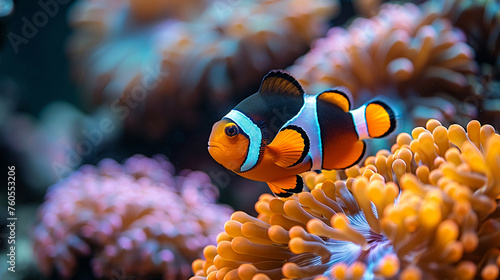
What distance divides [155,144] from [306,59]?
1221 mm

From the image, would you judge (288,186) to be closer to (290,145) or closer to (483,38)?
(290,145)

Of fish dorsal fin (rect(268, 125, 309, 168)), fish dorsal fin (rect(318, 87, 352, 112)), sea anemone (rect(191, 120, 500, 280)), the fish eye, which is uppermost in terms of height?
fish dorsal fin (rect(318, 87, 352, 112))

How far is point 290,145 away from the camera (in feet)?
3.07

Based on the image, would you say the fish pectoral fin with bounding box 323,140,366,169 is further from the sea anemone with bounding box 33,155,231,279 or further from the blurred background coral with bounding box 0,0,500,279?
the sea anemone with bounding box 33,155,231,279

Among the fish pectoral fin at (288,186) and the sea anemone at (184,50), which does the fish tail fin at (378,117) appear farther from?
the sea anemone at (184,50)

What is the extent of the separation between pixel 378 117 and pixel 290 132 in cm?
29

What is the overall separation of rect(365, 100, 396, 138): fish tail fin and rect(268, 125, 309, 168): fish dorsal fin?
0.22m

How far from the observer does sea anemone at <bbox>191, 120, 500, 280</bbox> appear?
670 mm

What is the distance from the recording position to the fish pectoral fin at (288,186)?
995mm

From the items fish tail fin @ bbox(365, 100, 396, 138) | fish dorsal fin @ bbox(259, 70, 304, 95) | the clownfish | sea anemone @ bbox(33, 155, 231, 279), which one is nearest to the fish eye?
the clownfish

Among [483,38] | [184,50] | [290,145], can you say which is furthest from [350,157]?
[184,50]

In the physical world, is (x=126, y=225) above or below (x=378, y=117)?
below

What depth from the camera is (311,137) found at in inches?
39.2

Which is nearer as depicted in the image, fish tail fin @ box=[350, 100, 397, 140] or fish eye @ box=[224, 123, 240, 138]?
fish eye @ box=[224, 123, 240, 138]
